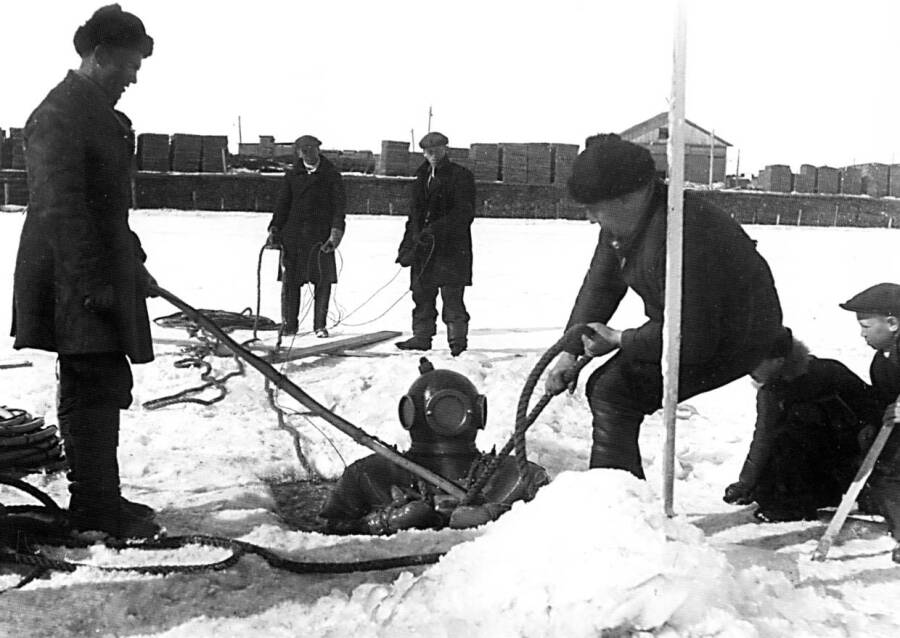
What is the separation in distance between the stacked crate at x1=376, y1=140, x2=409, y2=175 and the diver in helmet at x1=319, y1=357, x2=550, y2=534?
23607 millimetres

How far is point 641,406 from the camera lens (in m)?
3.87

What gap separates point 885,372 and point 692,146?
3494 cm

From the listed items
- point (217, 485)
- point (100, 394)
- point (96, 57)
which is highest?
point (96, 57)

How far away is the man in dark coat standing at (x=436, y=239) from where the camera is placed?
878 cm

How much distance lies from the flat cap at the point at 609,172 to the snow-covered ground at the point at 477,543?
1013 mm

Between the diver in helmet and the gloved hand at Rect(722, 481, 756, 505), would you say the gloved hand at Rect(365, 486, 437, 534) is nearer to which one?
the diver in helmet

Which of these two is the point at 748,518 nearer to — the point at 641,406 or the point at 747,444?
the point at 641,406

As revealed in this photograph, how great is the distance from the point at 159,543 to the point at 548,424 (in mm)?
3355

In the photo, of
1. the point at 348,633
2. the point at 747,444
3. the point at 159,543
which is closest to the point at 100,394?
the point at 159,543

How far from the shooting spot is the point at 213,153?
2719 centimetres

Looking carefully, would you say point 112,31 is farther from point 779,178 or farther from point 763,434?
point 779,178

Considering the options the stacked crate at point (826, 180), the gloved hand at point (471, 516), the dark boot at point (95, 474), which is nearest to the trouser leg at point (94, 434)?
the dark boot at point (95, 474)

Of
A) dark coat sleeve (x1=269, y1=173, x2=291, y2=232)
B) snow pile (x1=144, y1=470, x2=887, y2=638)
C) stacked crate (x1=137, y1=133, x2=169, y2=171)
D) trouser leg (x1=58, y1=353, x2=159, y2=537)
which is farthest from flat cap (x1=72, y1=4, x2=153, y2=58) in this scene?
stacked crate (x1=137, y1=133, x2=169, y2=171)

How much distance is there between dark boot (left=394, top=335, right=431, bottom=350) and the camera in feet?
29.4
